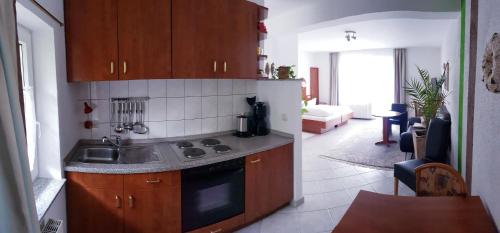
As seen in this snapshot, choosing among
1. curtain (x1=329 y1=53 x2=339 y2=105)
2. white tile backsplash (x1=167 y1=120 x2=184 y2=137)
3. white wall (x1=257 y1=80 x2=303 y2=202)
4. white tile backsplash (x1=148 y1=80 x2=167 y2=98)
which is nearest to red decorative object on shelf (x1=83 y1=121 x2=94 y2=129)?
white tile backsplash (x1=148 y1=80 x2=167 y2=98)

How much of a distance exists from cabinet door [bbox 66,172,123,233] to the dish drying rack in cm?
71

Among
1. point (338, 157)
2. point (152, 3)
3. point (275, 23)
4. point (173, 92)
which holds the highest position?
point (275, 23)

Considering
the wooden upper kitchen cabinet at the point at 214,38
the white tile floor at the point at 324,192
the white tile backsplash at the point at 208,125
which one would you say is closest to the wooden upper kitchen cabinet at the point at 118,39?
the wooden upper kitchen cabinet at the point at 214,38

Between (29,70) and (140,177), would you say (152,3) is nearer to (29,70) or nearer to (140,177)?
(29,70)

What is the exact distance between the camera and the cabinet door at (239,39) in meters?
2.81

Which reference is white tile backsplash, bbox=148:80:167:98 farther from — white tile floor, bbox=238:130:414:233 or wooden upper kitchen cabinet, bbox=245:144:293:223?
white tile floor, bbox=238:130:414:233

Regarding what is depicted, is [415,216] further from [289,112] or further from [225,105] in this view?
[225,105]

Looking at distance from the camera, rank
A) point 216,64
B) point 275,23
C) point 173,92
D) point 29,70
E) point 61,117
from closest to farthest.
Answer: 1. point 29,70
2. point 61,117
3. point 216,64
4. point 173,92
5. point 275,23

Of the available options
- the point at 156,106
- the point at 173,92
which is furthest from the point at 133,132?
the point at 173,92

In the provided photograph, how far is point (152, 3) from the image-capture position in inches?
95.7

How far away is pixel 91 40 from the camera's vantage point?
7.56 feet

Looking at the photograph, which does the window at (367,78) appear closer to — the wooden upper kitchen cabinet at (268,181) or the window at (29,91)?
the wooden upper kitchen cabinet at (268,181)

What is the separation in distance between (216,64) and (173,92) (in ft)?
1.69

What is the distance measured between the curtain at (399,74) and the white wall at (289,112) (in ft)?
22.1
